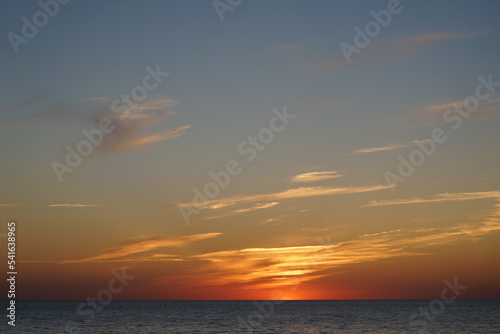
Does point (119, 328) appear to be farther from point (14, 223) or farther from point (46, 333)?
point (14, 223)

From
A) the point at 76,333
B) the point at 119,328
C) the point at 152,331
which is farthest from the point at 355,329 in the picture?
the point at 76,333

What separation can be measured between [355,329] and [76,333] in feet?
134

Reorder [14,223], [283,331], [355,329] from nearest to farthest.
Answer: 1. [14,223]
2. [283,331]
3. [355,329]

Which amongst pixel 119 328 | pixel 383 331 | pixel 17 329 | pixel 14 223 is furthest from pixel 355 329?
pixel 14 223

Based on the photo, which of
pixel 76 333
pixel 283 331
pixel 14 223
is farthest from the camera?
pixel 283 331

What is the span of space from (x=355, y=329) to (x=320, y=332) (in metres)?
7.50

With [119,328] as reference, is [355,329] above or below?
below

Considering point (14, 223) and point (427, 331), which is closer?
point (14, 223)

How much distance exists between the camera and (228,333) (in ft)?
244

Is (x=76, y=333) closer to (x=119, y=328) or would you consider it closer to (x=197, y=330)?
(x=119, y=328)

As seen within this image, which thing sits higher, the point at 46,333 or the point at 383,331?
the point at 46,333

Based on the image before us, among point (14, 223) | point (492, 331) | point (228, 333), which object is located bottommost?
point (492, 331)

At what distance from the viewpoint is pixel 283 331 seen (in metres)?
78.2

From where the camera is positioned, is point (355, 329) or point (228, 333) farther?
point (355, 329)
